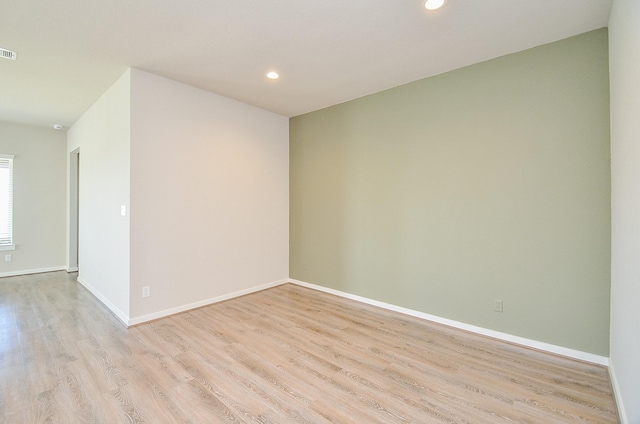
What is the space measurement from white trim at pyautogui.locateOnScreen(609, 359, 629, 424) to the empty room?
3 centimetres

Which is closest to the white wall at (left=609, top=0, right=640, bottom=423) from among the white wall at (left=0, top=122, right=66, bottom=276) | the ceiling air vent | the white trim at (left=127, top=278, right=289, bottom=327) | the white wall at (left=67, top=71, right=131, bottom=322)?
the white trim at (left=127, top=278, right=289, bottom=327)

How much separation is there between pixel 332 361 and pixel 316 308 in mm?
1261

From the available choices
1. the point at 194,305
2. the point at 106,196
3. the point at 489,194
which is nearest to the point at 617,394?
the point at 489,194

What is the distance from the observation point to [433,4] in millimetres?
2066

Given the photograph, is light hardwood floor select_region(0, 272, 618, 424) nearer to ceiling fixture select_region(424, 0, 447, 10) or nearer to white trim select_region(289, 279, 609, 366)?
white trim select_region(289, 279, 609, 366)

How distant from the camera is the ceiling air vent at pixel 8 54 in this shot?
268 centimetres

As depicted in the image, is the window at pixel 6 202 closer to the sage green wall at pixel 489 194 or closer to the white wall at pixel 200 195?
the white wall at pixel 200 195

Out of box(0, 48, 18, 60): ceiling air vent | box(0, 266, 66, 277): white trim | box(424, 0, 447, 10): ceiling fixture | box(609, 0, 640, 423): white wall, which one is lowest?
box(0, 266, 66, 277): white trim

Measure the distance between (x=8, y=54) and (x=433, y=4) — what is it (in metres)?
3.79

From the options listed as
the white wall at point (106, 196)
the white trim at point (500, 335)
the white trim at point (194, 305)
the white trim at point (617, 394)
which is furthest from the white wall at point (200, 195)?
the white trim at point (617, 394)

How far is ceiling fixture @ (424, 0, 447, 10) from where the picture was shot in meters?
2.04

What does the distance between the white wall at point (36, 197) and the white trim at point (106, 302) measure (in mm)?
1391

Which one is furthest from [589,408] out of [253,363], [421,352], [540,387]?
[253,363]

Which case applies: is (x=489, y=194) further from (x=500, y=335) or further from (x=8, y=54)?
(x=8, y=54)
